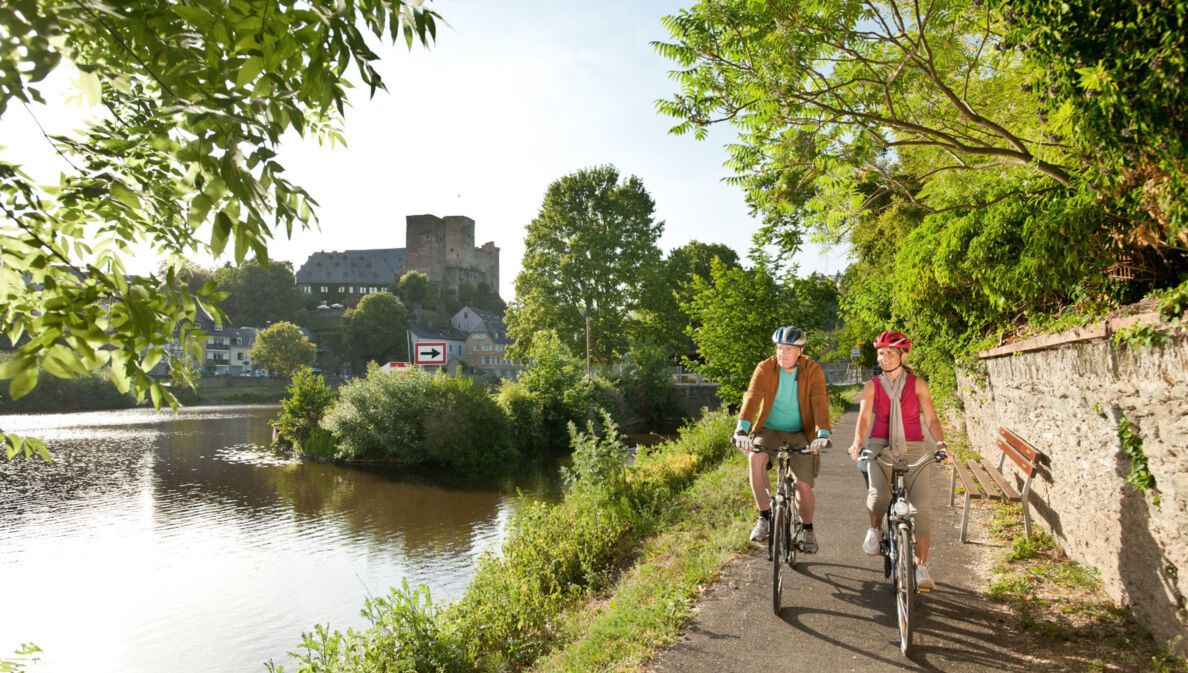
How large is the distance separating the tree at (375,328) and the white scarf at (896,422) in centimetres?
7951

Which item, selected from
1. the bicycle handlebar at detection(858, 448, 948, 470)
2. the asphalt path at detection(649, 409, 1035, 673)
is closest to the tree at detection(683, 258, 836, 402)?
the asphalt path at detection(649, 409, 1035, 673)

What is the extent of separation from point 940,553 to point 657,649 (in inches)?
124

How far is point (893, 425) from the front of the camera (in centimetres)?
468

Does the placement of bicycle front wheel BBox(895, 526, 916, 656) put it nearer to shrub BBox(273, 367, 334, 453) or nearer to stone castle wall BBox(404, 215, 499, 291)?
shrub BBox(273, 367, 334, 453)

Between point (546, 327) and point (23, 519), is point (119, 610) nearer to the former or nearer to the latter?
point (23, 519)

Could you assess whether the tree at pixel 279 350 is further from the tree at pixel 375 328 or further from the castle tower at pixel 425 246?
the castle tower at pixel 425 246

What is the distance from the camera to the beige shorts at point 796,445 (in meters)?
5.16

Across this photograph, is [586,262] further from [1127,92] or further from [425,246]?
[425,246]

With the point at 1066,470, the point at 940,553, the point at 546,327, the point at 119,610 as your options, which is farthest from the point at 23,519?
the point at 546,327

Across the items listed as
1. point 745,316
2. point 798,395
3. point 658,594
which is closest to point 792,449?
point 798,395

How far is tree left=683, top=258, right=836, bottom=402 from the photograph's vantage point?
14.7 metres

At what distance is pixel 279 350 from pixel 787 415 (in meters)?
76.0

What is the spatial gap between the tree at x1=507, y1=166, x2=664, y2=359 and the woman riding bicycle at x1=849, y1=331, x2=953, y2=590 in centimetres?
3277

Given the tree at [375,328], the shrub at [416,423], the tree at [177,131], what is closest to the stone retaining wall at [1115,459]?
the tree at [177,131]
